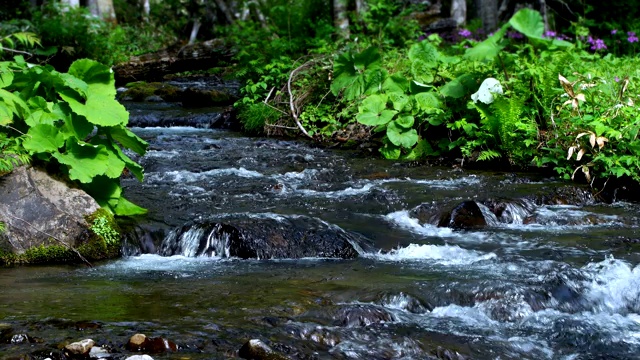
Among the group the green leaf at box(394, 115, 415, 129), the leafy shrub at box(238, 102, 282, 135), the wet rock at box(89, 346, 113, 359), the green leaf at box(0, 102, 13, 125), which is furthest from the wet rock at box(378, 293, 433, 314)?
Result: the leafy shrub at box(238, 102, 282, 135)

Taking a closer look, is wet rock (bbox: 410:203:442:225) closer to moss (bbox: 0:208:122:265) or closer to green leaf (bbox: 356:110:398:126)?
green leaf (bbox: 356:110:398:126)

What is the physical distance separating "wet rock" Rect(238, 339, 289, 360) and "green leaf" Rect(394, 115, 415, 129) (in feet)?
22.2

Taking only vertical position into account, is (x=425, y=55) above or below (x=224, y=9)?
below

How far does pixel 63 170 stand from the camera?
6430 mm

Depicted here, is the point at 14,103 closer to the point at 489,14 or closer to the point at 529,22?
the point at 529,22

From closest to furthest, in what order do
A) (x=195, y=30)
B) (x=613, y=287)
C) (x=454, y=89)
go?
(x=613, y=287), (x=454, y=89), (x=195, y=30)

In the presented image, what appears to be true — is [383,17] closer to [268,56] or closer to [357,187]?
[268,56]

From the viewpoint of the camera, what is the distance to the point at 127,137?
265 inches

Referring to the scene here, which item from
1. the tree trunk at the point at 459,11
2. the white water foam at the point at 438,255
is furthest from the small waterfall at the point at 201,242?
the tree trunk at the point at 459,11

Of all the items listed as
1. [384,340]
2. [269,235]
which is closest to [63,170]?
[269,235]

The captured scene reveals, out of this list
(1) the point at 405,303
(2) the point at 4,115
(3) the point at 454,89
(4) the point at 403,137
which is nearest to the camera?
(1) the point at 405,303

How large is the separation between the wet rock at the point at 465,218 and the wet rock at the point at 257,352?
3.77 metres

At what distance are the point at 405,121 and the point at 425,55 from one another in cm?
136

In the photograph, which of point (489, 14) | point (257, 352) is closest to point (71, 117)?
point (257, 352)
